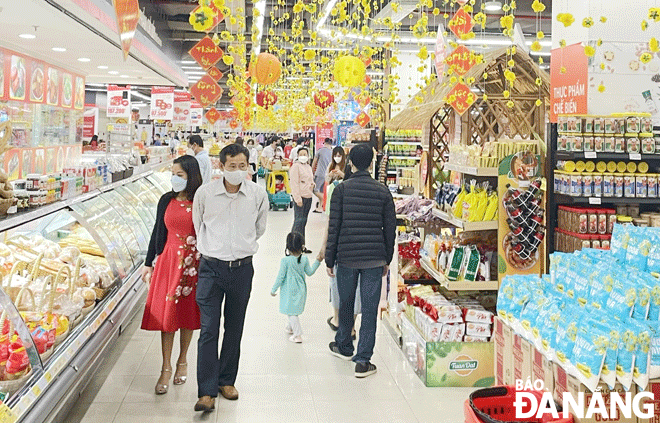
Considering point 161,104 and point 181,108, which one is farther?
point 181,108

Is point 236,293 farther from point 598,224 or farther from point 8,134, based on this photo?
point 598,224

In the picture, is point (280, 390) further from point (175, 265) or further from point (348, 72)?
point (348, 72)

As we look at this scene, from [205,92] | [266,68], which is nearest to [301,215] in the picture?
[266,68]

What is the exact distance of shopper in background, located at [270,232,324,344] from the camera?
5988 millimetres

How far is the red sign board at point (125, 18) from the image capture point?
5.02 metres

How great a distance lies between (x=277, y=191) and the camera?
59.6 feet

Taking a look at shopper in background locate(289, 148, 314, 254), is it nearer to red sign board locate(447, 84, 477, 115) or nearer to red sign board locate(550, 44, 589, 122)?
red sign board locate(550, 44, 589, 122)

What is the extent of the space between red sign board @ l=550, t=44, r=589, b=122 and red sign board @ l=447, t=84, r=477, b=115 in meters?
1.73

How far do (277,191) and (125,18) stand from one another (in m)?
12.9

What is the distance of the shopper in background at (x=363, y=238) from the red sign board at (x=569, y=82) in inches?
141

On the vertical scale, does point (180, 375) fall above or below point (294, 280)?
below

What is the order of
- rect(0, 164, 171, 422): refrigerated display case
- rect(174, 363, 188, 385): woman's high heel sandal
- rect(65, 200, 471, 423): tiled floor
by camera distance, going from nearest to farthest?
rect(0, 164, 171, 422): refrigerated display case < rect(65, 200, 471, 423): tiled floor < rect(174, 363, 188, 385): woman's high heel sandal

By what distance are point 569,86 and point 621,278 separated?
18.6 feet

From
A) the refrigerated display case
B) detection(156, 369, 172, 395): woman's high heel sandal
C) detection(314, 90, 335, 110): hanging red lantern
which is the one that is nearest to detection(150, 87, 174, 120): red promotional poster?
detection(314, 90, 335, 110): hanging red lantern
